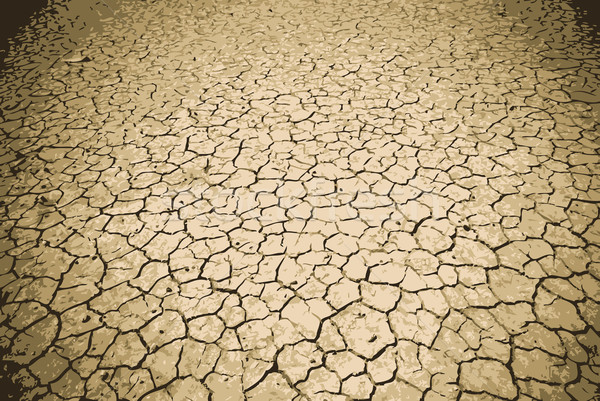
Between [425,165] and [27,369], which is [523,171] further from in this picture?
[27,369]

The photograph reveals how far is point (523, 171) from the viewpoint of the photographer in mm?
2020

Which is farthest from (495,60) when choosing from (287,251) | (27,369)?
(27,369)

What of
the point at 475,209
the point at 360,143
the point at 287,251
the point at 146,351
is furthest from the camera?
the point at 360,143

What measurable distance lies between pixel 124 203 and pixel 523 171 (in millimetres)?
2412

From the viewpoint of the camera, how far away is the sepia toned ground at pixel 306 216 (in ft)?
4.48

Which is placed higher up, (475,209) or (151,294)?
(151,294)

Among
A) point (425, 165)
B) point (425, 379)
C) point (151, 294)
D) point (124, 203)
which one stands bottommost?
point (425, 379)

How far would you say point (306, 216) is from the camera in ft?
6.21

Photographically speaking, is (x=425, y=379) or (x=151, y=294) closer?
(x=425, y=379)

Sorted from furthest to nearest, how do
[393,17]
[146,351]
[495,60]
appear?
[393,17]
[495,60]
[146,351]

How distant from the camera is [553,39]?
299 cm

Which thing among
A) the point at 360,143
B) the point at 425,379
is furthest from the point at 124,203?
the point at 425,379

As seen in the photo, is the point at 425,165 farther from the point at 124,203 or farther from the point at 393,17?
the point at 393,17

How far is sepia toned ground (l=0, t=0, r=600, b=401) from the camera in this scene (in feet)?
4.48
